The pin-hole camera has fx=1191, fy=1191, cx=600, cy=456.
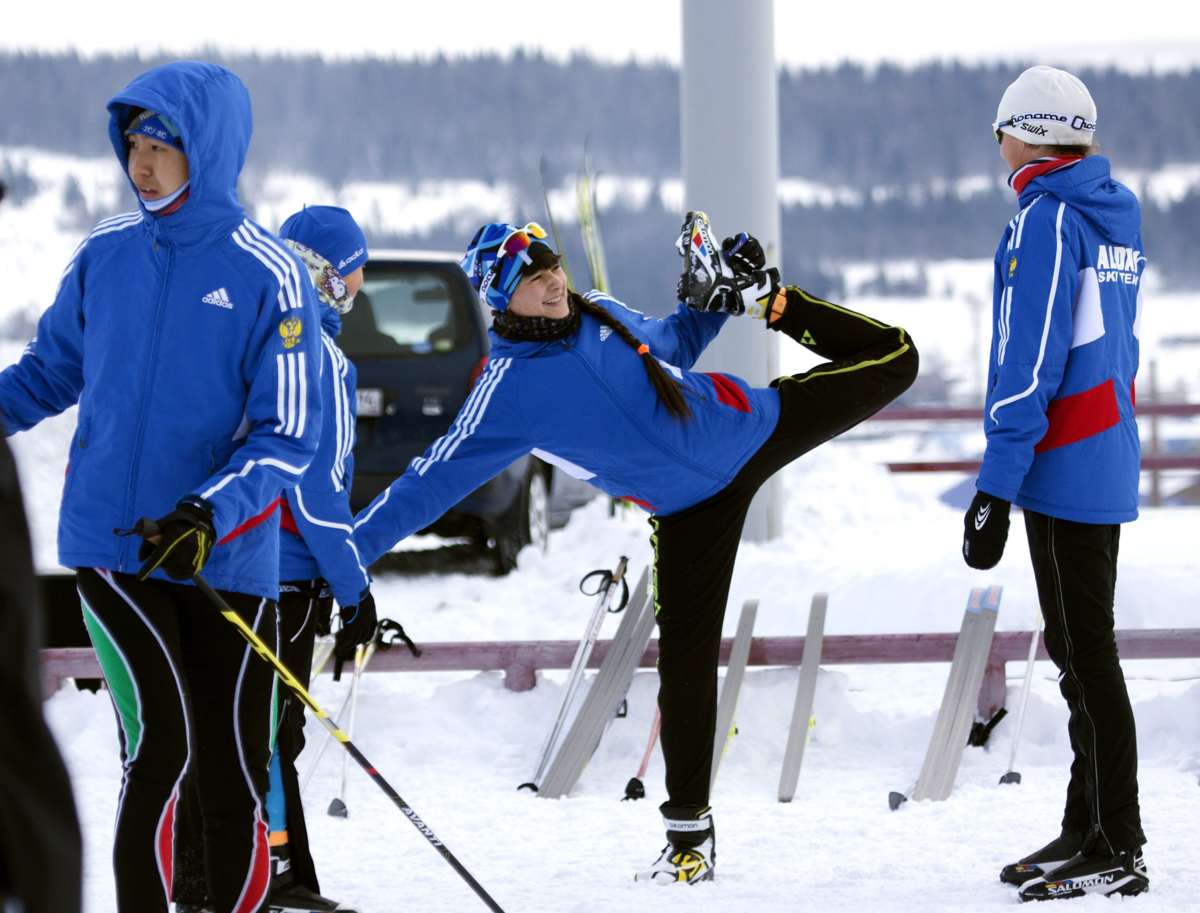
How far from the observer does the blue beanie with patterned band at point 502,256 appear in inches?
107

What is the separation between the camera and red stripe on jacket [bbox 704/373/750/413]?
9.18 ft

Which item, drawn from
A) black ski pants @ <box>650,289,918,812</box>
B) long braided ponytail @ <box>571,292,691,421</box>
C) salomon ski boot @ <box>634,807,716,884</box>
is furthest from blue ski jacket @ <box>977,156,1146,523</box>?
salomon ski boot @ <box>634,807,716,884</box>

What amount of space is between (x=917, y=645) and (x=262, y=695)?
2.27 metres

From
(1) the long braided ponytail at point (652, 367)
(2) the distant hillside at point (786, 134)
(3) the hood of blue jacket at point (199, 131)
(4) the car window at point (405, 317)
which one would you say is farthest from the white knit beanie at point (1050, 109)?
(2) the distant hillside at point (786, 134)

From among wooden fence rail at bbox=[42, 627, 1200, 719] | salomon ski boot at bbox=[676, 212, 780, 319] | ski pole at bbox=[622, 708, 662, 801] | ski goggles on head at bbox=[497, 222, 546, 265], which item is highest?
ski goggles on head at bbox=[497, 222, 546, 265]

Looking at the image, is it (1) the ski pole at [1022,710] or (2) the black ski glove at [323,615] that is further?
(1) the ski pole at [1022,710]

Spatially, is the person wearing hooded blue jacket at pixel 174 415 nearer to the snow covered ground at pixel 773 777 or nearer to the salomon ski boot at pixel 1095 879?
the snow covered ground at pixel 773 777

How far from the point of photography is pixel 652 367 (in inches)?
107

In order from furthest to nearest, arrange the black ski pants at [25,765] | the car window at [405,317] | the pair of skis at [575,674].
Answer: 1. the car window at [405,317]
2. the pair of skis at [575,674]
3. the black ski pants at [25,765]

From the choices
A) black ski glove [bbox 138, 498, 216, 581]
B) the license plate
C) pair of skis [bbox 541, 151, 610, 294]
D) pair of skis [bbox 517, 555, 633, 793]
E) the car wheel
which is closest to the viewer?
black ski glove [bbox 138, 498, 216, 581]

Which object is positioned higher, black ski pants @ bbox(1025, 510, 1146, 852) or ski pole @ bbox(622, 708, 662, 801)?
black ski pants @ bbox(1025, 510, 1146, 852)

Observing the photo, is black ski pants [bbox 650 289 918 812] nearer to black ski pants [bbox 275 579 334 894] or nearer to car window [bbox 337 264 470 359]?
black ski pants [bbox 275 579 334 894]

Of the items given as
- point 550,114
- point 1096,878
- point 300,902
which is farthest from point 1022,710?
point 550,114

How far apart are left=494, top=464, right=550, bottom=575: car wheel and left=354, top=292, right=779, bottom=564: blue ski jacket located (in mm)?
3470
